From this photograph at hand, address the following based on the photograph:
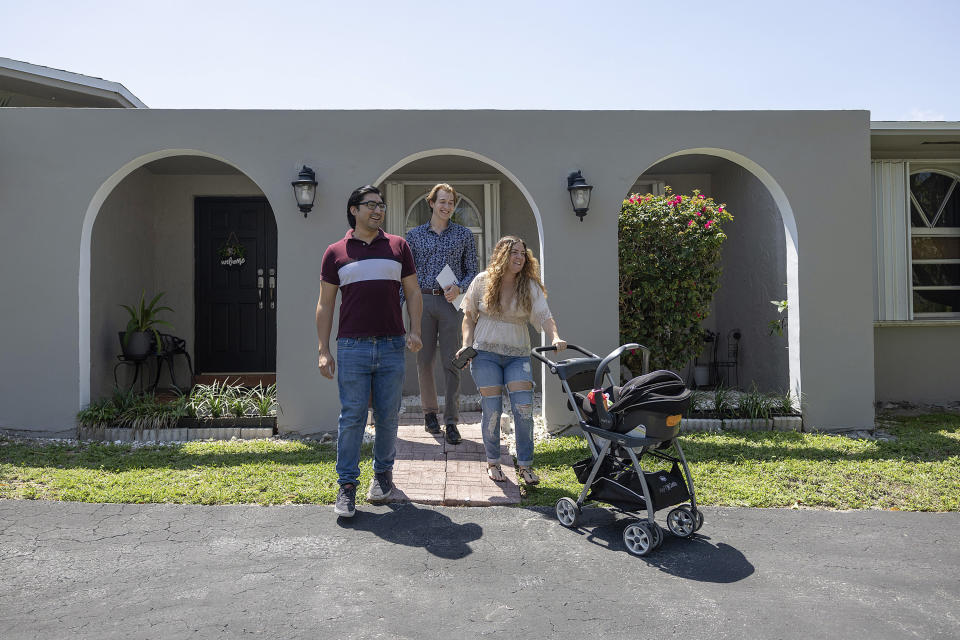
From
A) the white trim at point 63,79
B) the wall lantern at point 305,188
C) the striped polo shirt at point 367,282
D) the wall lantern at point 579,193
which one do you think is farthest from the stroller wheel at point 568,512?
the white trim at point 63,79

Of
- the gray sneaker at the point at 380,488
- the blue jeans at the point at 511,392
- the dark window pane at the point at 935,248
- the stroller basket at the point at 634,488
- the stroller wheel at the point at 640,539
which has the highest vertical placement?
the dark window pane at the point at 935,248

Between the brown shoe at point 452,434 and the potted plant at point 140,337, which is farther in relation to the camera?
the potted plant at point 140,337

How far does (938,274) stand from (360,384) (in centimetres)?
720

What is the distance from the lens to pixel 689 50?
602cm

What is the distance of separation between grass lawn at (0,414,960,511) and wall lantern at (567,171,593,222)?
1.91 metres

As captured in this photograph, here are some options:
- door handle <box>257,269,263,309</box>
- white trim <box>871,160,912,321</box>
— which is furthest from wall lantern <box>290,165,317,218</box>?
white trim <box>871,160,912,321</box>

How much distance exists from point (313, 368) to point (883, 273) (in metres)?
6.09

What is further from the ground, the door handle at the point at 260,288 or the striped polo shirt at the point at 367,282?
the door handle at the point at 260,288

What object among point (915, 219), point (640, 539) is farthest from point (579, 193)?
point (915, 219)

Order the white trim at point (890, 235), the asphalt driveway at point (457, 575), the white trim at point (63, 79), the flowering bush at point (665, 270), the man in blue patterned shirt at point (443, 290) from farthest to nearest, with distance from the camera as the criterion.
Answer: the white trim at point (63, 79) < the white trim at point (890, 235) < the flowering bush at point (665, 270) < the man in blue patterned shirt at point (443, 290) < the asphalt driveway at point (457, 575)

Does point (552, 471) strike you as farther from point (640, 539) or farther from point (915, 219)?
point (915, 219)

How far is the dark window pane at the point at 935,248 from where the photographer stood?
293 inches

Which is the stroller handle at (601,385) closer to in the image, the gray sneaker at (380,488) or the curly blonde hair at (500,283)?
the curly blonde hair at (500,283)

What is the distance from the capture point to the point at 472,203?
792 cm
